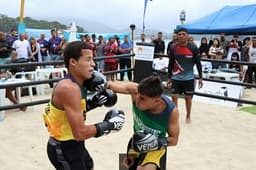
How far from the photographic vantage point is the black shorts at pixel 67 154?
2.11 metres

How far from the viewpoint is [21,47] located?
8.84 m

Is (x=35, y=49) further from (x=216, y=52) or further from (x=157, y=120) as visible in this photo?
(x=157, y=120)

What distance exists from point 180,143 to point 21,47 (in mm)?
5412

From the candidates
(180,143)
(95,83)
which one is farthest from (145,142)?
(180,143)

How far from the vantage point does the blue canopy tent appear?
12.4 meters

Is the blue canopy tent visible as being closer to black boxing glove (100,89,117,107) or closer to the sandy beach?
the sandy beach

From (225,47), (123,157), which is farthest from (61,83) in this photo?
(225,47)

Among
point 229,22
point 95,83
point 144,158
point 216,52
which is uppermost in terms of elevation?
point 229,22

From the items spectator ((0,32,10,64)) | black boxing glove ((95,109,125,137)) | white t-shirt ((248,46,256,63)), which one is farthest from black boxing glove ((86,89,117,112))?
white t-shirt ((248,46,256,63))

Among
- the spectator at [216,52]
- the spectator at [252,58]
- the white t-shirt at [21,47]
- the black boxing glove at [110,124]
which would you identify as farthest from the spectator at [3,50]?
the black boxing glove at [110,124]

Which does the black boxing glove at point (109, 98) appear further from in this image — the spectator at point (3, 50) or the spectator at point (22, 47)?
the spectator at point (22, 47)

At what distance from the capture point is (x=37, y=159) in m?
4.05

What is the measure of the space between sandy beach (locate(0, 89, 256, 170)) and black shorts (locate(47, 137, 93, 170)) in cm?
168

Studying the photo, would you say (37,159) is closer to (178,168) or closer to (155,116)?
(178,168)
